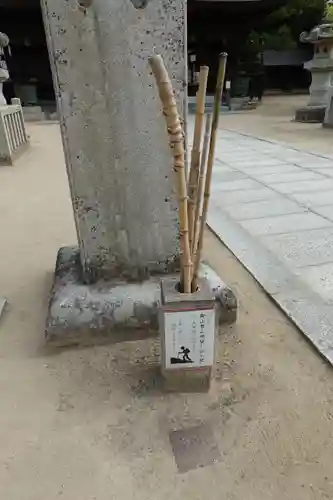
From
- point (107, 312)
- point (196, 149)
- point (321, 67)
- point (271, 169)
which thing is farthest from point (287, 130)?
point (196, 149)

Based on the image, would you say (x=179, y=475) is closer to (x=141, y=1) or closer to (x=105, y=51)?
(x=105, y=51)

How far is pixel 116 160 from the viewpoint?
146 cm

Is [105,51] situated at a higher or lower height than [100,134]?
higher

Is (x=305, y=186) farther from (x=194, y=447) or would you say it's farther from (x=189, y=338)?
(x=194, y=447)

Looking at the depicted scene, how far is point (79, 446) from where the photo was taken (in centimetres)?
110

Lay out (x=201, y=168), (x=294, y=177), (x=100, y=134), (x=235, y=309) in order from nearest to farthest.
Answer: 1. (x=201, y=168)
2. (x=100, y=134)
3. (x=235, y=309)
4. (x=294, y=177)

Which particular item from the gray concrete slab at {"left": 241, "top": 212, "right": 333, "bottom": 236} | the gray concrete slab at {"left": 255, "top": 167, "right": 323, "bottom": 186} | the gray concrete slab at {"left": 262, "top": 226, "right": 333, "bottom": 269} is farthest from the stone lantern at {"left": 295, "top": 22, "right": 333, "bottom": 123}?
the gray concrete slab at {"left": 262, "top": 226, "right": 333, "bottom": 269}

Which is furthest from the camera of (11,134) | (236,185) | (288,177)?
(11,134)

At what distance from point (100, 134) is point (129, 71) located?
22 centimetres

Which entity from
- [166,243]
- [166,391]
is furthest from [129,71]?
[166,391]

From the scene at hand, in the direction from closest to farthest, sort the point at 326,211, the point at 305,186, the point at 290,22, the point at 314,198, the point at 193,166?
the point at 193,166 → the point at 326,211 → the point at 314,198 → the point at 305,186 → the point at 290,22

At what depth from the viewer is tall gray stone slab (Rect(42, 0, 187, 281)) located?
4.33ft

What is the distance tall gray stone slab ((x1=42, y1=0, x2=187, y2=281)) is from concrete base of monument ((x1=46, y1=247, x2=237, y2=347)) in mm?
93

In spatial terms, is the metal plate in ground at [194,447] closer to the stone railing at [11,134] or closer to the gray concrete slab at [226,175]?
the gray concrete slab at [226,175]
